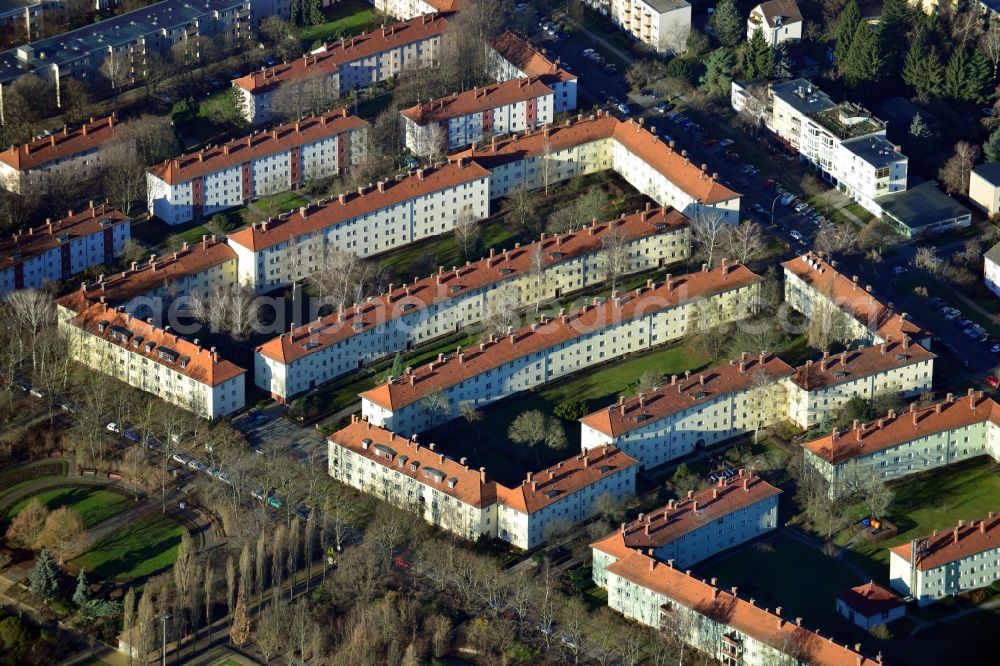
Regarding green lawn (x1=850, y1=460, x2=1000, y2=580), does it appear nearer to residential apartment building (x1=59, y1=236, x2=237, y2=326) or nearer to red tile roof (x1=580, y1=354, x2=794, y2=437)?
red tile roof (x1=580, y1=354, x2=794, y2=437)

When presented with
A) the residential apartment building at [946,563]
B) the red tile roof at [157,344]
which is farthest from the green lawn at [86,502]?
the residential apartment building at [946,563]

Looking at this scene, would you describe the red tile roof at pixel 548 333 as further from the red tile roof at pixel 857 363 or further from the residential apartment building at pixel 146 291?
the residential apartment building at pixel 146 291

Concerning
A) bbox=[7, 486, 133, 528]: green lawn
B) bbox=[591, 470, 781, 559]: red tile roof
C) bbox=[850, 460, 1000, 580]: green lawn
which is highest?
→ bbox=[591, 470, 781, 559]: red tile roof

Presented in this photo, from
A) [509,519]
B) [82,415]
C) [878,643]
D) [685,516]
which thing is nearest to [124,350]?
[82,415]

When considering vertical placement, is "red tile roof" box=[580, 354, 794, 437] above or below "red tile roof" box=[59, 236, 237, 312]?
above

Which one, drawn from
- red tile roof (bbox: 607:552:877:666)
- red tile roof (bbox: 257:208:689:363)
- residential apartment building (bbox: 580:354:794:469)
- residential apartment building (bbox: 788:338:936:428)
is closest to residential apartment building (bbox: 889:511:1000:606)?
red tile roof (bbox: 607:552:877:666)
